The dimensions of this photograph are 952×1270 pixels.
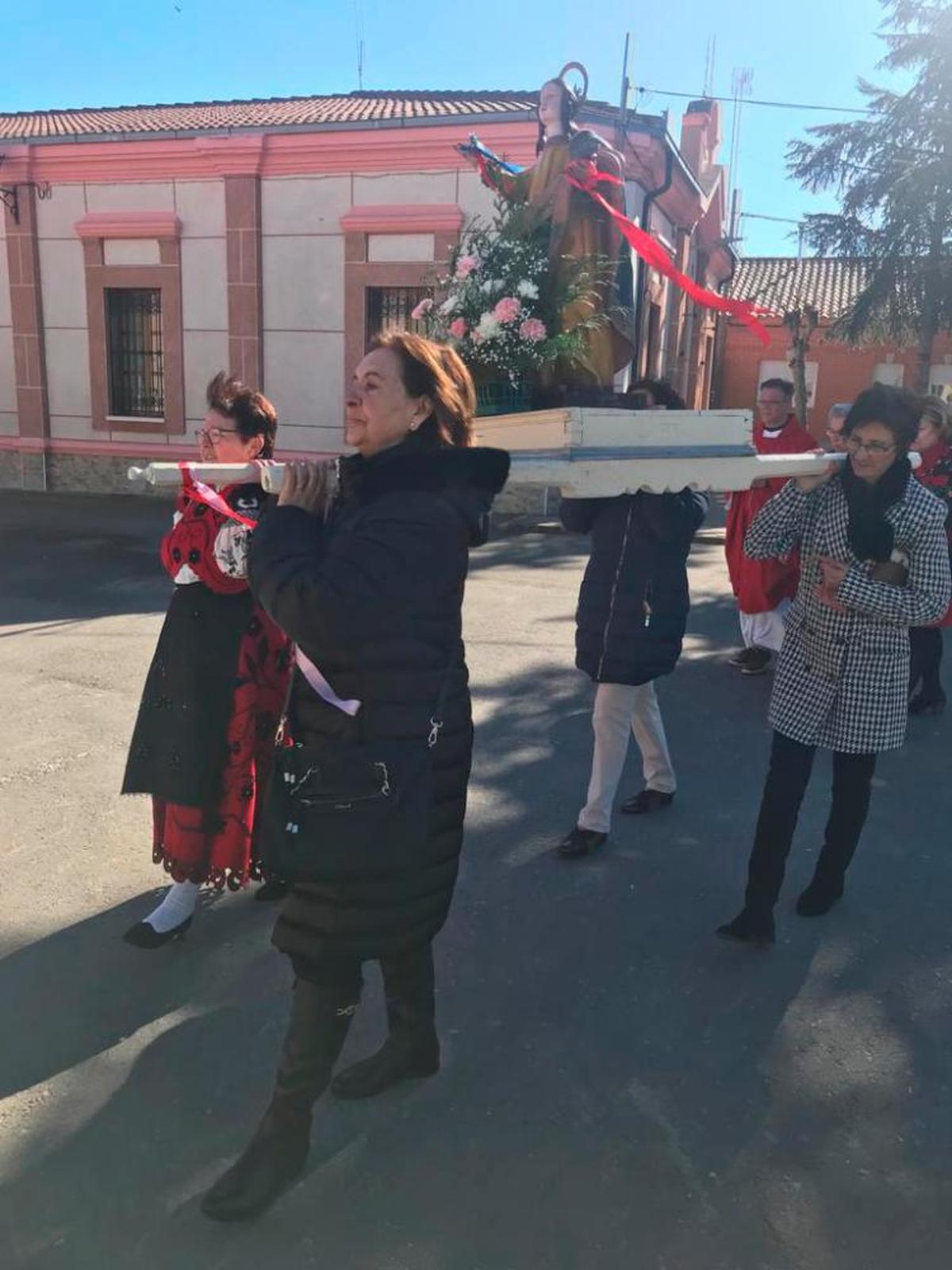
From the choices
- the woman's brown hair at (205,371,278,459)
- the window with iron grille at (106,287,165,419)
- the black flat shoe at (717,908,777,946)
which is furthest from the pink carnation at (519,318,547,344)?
the window with iron grille at (106,287,165,419)

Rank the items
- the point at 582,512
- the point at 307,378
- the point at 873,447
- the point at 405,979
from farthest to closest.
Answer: the point at 307,378 < the point at 582,512 < the point at 873,447 < the point at 405,979

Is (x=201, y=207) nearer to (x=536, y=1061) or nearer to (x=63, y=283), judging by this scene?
(x=63, y=283)

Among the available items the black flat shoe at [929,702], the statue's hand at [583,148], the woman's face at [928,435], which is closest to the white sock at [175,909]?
the statue's hand at [583,148]

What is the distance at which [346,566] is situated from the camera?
1888mm

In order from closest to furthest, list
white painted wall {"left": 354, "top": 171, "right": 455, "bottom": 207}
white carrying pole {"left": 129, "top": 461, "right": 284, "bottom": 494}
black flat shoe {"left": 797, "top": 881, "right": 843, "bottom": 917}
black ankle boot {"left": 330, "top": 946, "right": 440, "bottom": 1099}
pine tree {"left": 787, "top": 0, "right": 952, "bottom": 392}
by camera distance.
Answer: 1. white carrying pole {"left": 129, "top": 461, "right": 284, "bottom": 494}
2. black ankle boot {"left": 330, "top": 946, "right": 440, "bottom": 1099}
3. black flat shoe {"left": 797, "top": 881, "right": 843, "bottom": 917}
4. white painted wall {"left": 354, "top": 171, "right": 455, "bottom": 207}
5. pine tree {"left": 787, "top": 0, "right": 952, "bottom": 392}

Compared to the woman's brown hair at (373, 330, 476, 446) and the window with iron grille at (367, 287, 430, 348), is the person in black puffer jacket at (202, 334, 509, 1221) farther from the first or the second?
the window with iron grille at (367, 287, 430, 348)

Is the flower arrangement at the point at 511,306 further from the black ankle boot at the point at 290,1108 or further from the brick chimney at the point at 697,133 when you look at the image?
the brick chimney at the point at 697,133

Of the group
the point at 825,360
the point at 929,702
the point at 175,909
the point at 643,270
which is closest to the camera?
the point at 175,909

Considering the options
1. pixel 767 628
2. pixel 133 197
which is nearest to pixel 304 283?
pixel 133 197

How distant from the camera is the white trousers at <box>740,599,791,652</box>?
616 centimetres

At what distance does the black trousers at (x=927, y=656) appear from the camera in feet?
18.5

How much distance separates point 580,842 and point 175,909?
149 centimetres

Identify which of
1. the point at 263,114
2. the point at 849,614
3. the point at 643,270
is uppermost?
the point at 263,114

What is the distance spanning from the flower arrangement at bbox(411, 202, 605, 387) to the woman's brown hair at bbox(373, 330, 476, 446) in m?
1.07
